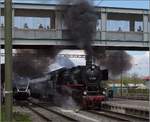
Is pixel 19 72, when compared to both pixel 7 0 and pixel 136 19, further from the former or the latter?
pixel 7 0

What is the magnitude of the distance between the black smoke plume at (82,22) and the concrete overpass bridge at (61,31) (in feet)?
7.17

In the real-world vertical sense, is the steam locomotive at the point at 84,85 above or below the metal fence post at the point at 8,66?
below

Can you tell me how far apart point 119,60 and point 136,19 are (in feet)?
39.7

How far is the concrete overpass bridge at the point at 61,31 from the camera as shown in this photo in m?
39.8

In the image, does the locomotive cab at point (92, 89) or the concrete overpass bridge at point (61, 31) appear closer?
the locomotive cab at point (92, 89)

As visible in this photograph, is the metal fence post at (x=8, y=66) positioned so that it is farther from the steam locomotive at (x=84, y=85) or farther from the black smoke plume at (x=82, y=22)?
the black smoke plume at (x=82, y=22)

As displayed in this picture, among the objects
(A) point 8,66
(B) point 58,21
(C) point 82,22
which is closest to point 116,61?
(B) point 58,21

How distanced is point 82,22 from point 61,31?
6.02 m

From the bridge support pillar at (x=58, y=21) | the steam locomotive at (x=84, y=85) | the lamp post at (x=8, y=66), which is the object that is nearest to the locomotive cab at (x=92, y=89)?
the steam locomotive at (x=84, y=85)

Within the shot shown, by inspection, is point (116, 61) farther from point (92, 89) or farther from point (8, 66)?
point (8, 66)

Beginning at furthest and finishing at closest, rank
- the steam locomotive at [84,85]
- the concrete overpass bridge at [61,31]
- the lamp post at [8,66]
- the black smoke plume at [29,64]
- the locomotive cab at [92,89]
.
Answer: the black smoke plume at [29,64] < the concrete overpass bridge at [61,31] < the steam locomotive at [84,85] < the locomotive cab at [92,89] < the lamp post at [8,66]

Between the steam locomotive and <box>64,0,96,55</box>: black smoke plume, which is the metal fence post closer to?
the steam locomotive

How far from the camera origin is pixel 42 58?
163 feet

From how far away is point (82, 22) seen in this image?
34.8 m
